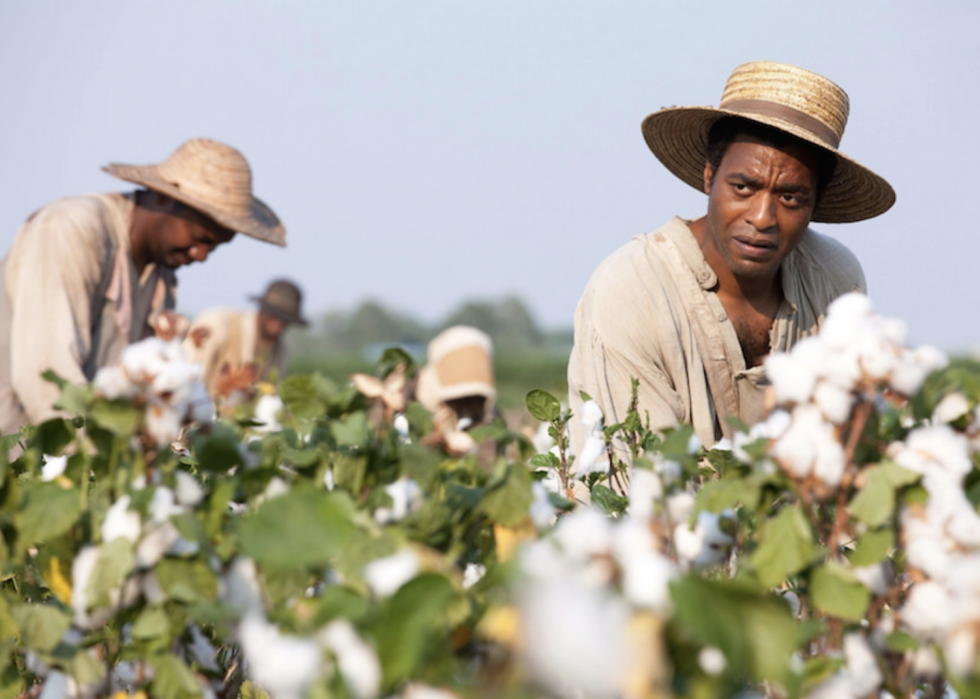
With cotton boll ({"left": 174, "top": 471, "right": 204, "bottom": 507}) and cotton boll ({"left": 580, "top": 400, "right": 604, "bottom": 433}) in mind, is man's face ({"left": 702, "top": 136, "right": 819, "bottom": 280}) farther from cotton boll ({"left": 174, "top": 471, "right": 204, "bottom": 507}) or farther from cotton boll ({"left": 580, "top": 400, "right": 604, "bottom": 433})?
cotton boll ({"left": 174, "top": 471, "right": 204, "bottom": 507})

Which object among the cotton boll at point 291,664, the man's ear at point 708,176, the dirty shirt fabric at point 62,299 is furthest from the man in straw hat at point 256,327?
the cotton boll at point 291,664

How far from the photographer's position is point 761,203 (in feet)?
9.01

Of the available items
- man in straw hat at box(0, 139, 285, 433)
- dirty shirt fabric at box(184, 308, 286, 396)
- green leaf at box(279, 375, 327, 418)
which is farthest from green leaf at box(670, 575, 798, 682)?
dirty shirt fabric at box(184, 308, 286, 396)

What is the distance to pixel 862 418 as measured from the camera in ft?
3.44

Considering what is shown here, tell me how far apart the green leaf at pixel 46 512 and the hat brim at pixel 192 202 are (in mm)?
3243

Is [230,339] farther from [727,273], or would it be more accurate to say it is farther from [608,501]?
[608,501]

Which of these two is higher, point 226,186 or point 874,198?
point 874,198

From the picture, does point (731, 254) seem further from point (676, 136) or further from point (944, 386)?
point (944, 386)

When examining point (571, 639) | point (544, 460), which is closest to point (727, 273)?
point (544, 460)

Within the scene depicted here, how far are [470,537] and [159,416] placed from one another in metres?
0.34

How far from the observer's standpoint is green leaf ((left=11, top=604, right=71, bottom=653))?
1.06 meters

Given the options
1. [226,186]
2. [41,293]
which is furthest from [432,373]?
[41,293]

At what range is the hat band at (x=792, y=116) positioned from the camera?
107 inches

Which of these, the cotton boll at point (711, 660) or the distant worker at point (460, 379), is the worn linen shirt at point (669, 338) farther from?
the distant worker at point (460, 379)
